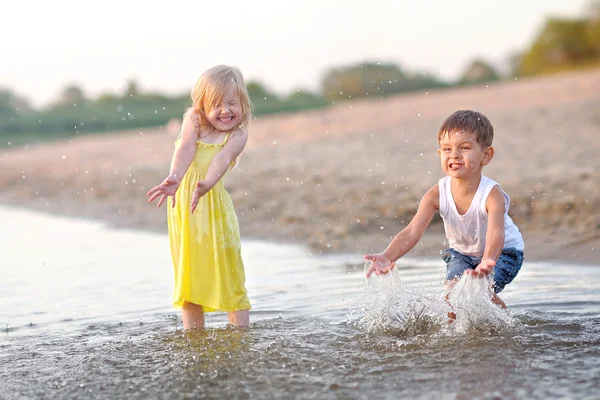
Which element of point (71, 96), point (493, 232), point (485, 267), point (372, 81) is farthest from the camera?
point (71, 96)

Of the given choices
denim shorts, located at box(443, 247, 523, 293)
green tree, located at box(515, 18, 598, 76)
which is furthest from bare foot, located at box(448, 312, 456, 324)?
green tree, located at box(515, 18, 598, 76)

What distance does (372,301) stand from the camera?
4.64 m

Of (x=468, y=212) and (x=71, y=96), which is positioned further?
(x=71, y=96)

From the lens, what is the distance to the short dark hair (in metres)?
4.25

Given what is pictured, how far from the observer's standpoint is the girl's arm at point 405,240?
4.33 m

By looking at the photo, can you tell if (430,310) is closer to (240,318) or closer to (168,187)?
(240,318)

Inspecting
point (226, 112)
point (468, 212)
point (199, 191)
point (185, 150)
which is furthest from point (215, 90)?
point (468, 212)

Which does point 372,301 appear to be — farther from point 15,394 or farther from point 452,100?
point 452,100

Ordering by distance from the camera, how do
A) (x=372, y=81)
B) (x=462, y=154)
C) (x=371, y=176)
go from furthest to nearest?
1. (x=372, y=81)
2. (x=371, y=176)
3. (x=462, y=154)

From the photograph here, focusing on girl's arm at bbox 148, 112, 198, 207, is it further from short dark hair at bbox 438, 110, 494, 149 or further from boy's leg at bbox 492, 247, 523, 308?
boy's leg at bbox 492, 247, 523, 308

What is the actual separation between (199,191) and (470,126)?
134cm

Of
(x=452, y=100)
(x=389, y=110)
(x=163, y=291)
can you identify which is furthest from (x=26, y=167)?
(x=163, y=291)

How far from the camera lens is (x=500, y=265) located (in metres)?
4.38

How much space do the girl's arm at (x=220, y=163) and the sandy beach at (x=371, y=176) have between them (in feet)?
9.35
